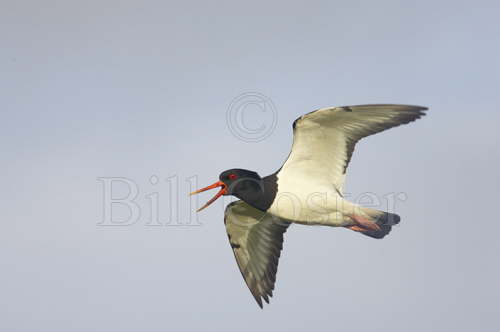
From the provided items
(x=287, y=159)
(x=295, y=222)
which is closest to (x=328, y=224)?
(x=295, y=222)

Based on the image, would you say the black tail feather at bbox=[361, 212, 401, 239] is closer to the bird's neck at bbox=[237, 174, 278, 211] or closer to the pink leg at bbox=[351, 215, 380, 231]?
the pink leg at bbox=[351, 215, 380, 231]

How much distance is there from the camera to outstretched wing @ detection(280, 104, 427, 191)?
888 centimetres

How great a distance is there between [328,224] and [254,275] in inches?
68.2

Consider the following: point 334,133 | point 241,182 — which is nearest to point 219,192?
point 241,182

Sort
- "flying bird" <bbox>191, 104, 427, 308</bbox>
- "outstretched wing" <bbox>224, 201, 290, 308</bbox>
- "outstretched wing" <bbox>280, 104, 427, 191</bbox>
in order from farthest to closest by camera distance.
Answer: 1. "outstretched wing" <bbox>224, 201, 290, 308</bbox>
2. "flying bird" <bbox>191, 104, 427, 308</bbox>
3. "outstretched wing" <bbox>280, 104, 427, 191</bbox>

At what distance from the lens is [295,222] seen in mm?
9906

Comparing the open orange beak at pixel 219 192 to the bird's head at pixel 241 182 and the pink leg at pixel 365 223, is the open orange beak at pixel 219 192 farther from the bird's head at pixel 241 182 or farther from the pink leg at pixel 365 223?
the pink leg at pixel 365 223

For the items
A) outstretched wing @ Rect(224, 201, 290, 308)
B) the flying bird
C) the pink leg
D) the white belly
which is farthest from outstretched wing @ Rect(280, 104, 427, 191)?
outstretched wing @ Rect(224, 201, 290, 308)

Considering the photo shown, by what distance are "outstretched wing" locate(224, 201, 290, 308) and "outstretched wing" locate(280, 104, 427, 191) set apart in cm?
136

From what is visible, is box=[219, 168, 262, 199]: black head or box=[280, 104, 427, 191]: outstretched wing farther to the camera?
box=[219, 168, 262, 199]: black head

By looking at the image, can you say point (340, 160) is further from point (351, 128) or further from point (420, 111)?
point (420, 111)

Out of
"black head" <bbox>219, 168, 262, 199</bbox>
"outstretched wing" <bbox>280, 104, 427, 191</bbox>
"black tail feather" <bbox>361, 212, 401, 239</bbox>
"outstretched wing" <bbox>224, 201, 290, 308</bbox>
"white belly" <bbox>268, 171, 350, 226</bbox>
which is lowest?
"outstretched wing" <bbox>224, 201, 290, 308</bbox>

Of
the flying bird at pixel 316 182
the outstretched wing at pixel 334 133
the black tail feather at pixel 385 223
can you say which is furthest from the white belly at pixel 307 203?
the black tail feather at pixel 385 223

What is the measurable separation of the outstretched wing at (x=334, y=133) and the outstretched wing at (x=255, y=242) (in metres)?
1.36
